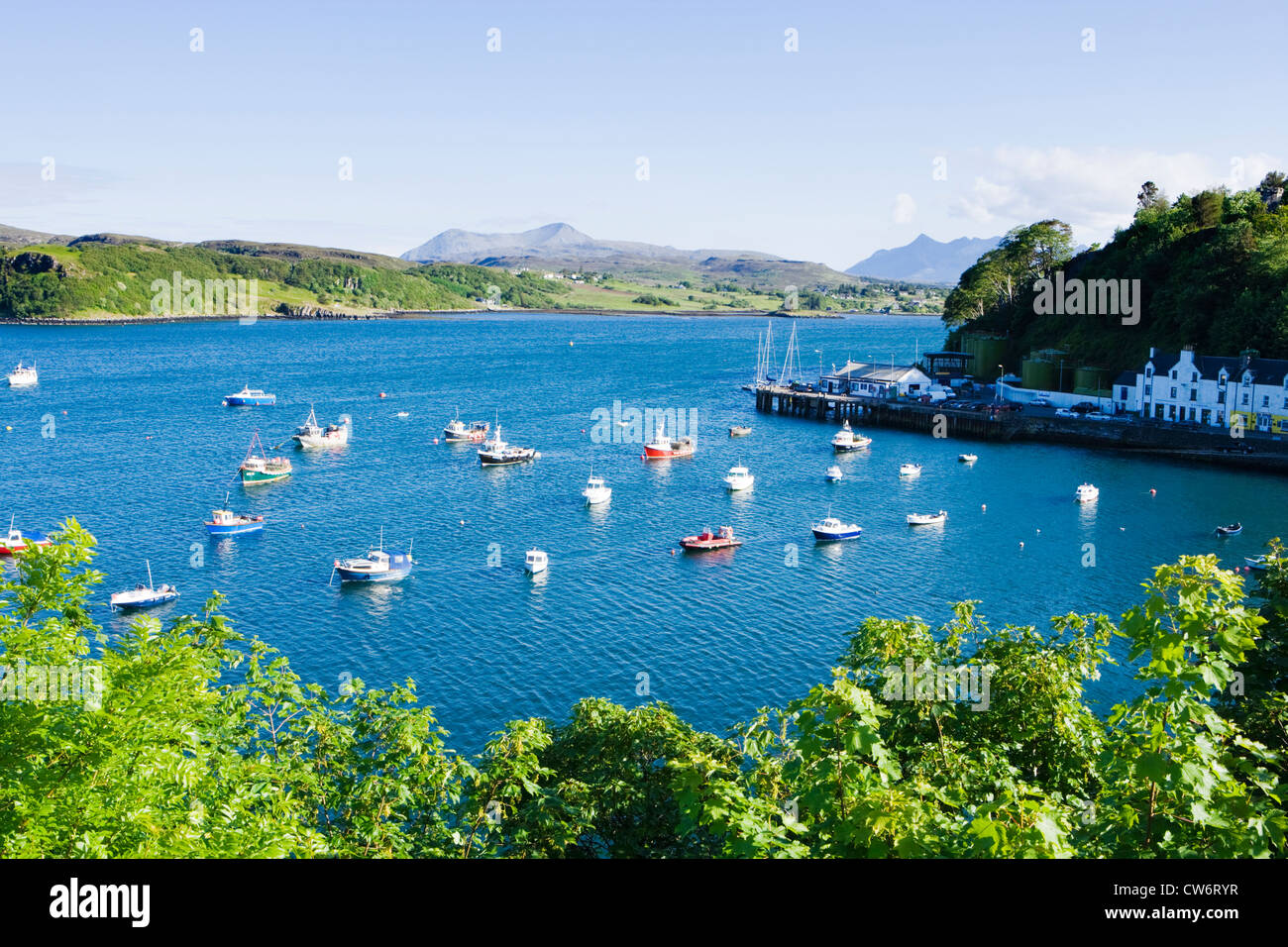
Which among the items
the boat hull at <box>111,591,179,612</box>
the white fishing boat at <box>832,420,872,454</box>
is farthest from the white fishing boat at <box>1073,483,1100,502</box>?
the boat hull at <box>111,591,179,612</box>

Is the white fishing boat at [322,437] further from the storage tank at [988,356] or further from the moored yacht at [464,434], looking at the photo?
the storage tank at [988,356]

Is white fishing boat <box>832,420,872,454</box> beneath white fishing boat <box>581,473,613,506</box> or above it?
above

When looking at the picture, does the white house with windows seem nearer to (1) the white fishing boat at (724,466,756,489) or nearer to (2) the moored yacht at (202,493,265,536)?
(1) the white fishing boat at (724,466,756,489)

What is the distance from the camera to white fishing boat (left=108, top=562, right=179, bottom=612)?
36312 mm

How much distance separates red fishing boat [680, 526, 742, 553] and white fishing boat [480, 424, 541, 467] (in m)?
23.5

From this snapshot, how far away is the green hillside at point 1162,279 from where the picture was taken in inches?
3014

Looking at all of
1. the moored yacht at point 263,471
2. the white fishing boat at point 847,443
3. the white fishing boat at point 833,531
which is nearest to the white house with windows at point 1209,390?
the white fishing boat at point 847,443

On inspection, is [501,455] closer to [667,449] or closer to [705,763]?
[667,449]

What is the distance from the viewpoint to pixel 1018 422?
78.4 meters

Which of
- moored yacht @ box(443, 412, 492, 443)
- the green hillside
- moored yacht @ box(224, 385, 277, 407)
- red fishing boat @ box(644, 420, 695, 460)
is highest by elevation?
the green hillside

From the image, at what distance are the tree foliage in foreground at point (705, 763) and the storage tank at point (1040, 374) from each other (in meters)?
75.4

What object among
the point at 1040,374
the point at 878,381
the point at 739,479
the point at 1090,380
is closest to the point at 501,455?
the point at 739,479
